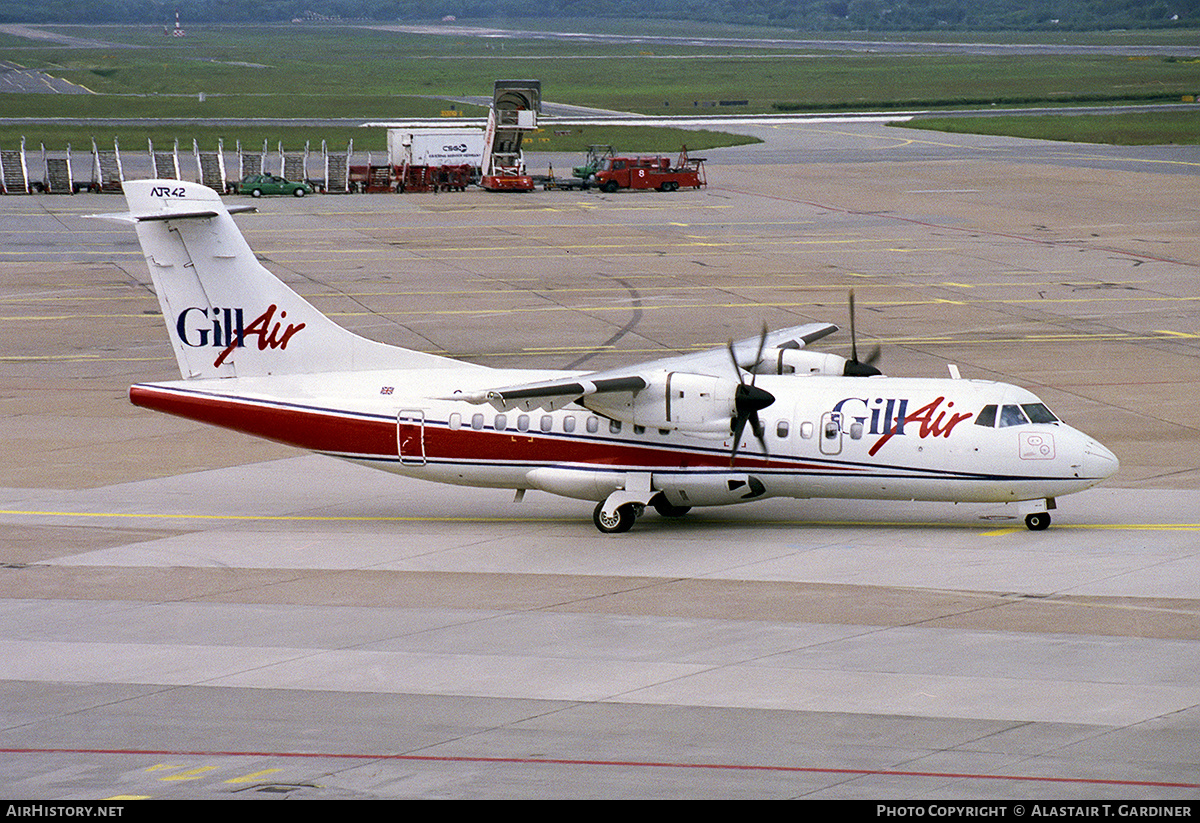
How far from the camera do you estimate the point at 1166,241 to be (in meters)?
65.5

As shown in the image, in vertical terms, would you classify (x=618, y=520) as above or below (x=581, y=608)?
above

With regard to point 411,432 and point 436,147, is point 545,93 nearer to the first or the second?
point 436,147

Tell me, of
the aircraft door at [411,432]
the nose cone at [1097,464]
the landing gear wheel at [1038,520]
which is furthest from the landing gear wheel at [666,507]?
the nose cone at [1097,464]

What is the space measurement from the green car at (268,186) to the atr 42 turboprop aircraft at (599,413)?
5743 cm

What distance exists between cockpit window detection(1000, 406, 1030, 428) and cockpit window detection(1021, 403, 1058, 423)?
14cm

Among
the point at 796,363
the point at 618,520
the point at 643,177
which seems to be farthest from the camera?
the point at 643,177

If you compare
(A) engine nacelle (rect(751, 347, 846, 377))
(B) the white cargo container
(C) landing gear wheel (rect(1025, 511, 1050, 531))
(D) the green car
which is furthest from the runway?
(B) the white cargo container

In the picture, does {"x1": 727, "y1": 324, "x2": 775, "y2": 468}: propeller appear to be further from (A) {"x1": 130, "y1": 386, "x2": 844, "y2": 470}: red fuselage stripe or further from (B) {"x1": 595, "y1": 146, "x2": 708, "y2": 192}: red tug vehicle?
(B) {"x1": 595, "y1": 146, "x2": 708, "y2": 192}: red tug vehicle

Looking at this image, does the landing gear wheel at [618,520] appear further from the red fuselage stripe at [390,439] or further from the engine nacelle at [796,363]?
the engine nacelle at [796,363]

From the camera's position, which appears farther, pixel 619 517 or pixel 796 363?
pixel 796 363

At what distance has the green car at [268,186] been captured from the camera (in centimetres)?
8488

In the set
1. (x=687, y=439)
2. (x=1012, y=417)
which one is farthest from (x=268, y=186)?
(x=1012, y=417)

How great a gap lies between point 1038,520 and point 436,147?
6902cm

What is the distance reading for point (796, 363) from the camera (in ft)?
96.8
